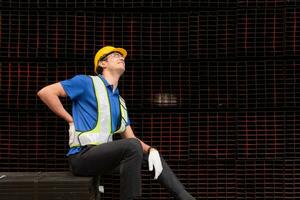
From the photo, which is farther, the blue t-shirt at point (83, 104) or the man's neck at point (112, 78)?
the man's neck at point (112, 78)

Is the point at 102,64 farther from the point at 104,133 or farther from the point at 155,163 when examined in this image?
the point at 155,163

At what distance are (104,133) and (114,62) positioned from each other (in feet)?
2.30

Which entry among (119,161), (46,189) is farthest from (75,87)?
(46,189)

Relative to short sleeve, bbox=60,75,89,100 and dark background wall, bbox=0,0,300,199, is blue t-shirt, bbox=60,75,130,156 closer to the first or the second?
short sleeve, bbox=60,75,89,100

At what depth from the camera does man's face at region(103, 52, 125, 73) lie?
16.6ft

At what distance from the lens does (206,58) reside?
6.39 meters

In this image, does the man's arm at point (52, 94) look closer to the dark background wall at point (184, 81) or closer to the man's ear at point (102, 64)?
the man's ear at point (102, 64)

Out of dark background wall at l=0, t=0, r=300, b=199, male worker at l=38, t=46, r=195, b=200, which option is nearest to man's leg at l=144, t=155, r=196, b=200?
male worker at l=38, t=46, r=195, b=200

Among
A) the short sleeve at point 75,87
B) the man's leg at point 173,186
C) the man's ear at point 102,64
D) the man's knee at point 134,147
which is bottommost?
the man's leg at point 173,186

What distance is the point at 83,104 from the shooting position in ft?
16.0

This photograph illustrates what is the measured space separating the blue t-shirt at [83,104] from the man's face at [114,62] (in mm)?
260

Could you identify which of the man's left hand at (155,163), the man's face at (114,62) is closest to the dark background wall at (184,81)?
the man's face at (114,62)

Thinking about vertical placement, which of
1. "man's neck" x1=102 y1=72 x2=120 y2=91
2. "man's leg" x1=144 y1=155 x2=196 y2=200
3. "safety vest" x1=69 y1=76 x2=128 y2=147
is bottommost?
"man's leg" x1=144 y1=155 x2=196 y2=200

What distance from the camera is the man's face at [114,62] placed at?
5070 millimetres
